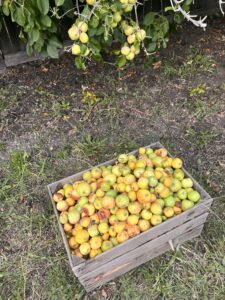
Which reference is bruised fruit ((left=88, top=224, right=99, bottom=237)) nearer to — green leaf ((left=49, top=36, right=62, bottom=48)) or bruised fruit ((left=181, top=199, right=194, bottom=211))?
bruised fruit ((left=181, top=199, right=194, bottom=211))

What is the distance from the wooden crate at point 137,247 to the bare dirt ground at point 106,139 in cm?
13

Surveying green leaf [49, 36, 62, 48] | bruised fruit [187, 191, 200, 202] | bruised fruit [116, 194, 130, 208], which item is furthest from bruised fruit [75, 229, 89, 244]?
green leaf [49, 36, 62, 48]

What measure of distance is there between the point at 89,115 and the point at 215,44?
170cm

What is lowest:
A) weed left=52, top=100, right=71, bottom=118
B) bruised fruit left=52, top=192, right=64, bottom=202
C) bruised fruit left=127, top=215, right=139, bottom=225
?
weed left=52, top=100, right=71, bottom=118

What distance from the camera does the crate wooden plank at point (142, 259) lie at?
1.84 m

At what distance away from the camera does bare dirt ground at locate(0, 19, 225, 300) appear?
1.98 metres

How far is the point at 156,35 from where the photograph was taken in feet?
7.84

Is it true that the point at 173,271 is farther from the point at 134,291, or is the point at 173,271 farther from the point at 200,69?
the point at 200,69

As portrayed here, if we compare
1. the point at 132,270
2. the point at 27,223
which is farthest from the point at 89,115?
the point at 132,270

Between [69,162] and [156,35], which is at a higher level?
[156,35]

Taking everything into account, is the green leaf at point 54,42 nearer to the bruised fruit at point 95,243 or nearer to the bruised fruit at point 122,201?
the bruised fruit at point 122,201

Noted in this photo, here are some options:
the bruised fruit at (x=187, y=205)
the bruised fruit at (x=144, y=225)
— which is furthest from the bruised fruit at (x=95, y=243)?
the bruised fruit at (x=187, y=205)

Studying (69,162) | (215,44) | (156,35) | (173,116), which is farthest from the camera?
(215,44)

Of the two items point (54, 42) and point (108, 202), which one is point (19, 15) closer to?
point (54, 42)
